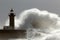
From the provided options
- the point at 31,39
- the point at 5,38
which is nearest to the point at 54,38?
the point at 31,39

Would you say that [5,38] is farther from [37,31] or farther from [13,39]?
[37,31]

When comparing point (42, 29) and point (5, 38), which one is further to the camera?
point (42, 29)

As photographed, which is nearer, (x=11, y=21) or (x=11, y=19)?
(x=11, y=21)

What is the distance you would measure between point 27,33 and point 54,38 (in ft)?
25.0

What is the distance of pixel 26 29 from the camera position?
3469 cm

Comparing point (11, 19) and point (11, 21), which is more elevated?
point (11, 19)

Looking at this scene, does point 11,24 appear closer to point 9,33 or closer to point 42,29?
point 9,33

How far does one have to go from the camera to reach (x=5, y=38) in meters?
31.6

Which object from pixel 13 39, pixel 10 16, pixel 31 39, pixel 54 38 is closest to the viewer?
pixel 54 38

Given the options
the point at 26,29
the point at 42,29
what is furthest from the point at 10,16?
the point at 42,29

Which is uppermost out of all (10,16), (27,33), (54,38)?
(10,16)

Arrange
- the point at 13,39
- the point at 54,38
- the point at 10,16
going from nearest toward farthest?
1. the point at 54,38
2. the point at 13,39
3. the point at 10,16

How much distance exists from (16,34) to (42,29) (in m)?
5.13

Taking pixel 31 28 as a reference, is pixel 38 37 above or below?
below
